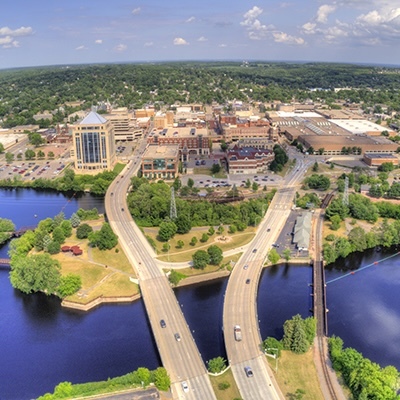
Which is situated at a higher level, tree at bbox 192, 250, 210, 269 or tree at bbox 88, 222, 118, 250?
tree at bbox 88, 222, 118, 250

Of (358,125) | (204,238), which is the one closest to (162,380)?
(204,238)

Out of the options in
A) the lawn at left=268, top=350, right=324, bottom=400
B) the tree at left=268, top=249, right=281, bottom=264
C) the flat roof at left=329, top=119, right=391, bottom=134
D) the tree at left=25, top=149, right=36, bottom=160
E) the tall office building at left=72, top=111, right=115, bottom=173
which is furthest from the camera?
the flat roof at left=329, top=119, right=391, bottom=134

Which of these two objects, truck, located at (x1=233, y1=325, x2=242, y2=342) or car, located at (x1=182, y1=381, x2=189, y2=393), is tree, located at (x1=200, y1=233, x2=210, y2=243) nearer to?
truck, located at (x1=233, y1=325, x2=242, y2=342)

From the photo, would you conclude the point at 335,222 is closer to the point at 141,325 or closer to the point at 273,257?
the point at 273,257

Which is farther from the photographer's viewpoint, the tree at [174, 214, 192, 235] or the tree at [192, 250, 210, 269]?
the tree at [174, 214, 192, 235]

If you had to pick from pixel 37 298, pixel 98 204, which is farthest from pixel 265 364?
pixel 98 204

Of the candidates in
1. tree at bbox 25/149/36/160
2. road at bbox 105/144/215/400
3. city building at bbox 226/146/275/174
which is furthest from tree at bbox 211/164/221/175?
tree at bbox 25/149/36/160
